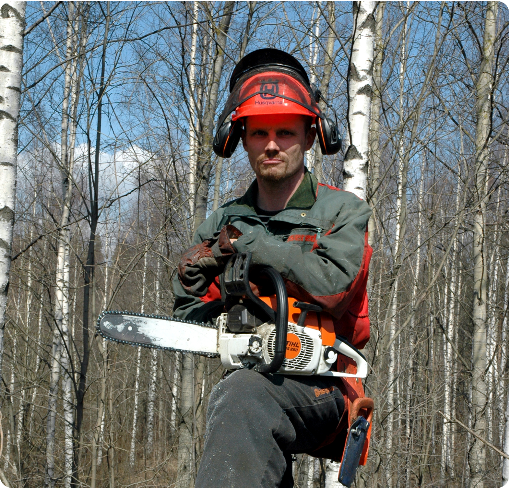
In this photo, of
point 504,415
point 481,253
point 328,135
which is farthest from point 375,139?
point 504,415

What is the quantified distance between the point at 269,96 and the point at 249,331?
105 centimetres

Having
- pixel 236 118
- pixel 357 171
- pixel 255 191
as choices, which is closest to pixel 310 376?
pixel 255 191

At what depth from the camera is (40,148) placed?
1183 centimetres

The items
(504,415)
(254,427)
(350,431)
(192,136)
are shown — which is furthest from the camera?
(504,415)

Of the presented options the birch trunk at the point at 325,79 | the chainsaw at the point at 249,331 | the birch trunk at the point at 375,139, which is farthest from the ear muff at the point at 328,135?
the birch trunk at the point at 325,79

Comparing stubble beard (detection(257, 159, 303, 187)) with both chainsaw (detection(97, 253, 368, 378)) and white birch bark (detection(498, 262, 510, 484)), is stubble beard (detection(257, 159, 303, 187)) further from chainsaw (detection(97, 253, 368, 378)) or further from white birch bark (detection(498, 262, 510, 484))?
white birch bark (detection(498, 262, 510, 484))

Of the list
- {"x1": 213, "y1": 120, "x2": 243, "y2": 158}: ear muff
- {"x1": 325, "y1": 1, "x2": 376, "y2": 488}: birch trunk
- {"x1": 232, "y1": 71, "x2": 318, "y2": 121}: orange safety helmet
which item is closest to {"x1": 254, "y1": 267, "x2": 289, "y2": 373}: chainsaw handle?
{"x1": 232, "y1": 71, "x2": 318, "y2": 121}: orange safety helmet

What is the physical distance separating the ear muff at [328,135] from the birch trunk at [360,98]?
1122 mm

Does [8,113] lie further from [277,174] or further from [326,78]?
[326,78]

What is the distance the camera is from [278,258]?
206 cm

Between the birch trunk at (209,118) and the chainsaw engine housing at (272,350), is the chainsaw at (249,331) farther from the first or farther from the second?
the birch trunk at (209,118)

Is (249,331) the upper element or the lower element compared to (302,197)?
lower

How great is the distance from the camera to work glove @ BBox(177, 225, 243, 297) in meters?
2.14

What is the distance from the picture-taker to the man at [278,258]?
183 centimetres
